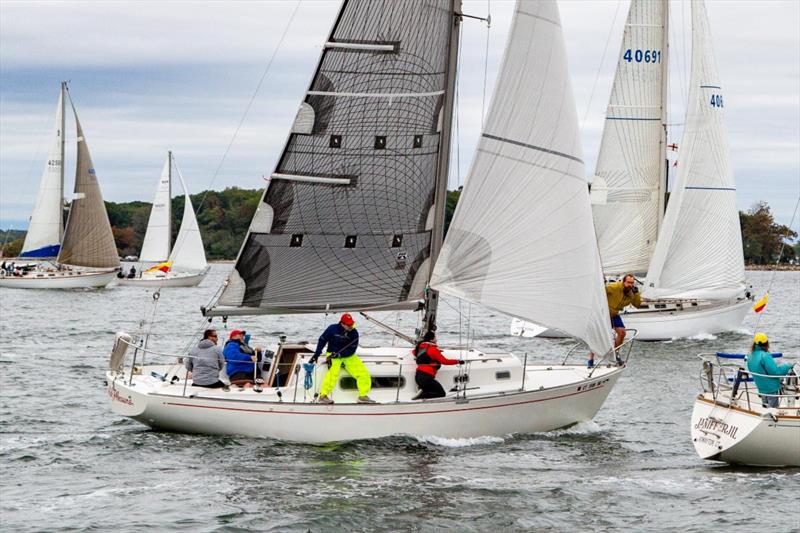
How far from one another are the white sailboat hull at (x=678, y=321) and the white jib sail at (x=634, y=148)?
3431 millimetres

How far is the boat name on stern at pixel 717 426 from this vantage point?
1698 cm

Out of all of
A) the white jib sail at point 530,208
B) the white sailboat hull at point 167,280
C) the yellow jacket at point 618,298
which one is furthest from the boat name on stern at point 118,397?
the white sailboat hull at point 167,280

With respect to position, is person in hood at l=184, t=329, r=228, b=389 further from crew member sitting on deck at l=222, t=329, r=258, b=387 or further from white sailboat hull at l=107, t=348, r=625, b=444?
crew member sitting on deck at l=222, t=329, r=258, b=387

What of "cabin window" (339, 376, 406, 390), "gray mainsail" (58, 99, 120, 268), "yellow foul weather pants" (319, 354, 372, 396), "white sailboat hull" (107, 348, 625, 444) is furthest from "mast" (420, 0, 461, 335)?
"gray mainsail" (58, 99, 120, 268)

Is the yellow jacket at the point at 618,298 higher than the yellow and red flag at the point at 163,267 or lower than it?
Result: lower

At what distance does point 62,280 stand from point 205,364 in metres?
56.3

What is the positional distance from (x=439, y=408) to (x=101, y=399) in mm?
9407

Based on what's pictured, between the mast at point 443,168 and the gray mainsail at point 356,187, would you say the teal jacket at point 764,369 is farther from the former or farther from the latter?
the gray mainsail at point 356,187

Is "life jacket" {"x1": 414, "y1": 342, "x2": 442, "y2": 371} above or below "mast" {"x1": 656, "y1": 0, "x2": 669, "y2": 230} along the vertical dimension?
below

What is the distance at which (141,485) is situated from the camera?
54.7 feet

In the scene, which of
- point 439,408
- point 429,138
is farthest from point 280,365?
point 429,138

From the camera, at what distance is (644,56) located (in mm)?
42219

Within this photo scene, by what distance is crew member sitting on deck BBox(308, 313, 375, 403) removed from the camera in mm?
18609

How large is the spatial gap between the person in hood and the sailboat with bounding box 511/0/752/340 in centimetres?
2185
